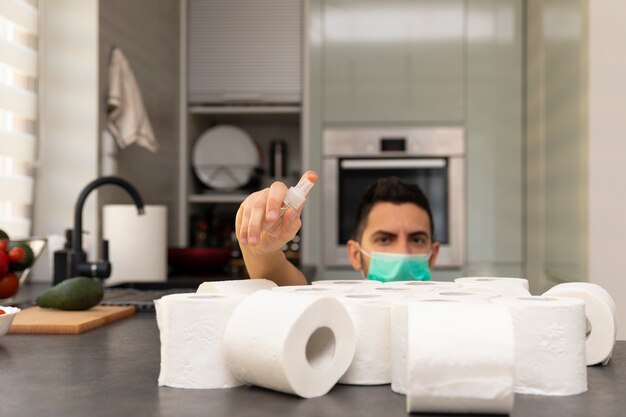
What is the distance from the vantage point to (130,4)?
290 centimetres

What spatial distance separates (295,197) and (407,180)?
7.90 ft

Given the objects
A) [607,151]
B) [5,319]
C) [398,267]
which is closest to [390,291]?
[5,319]

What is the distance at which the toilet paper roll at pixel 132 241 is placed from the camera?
2.48m

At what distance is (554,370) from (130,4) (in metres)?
2.54

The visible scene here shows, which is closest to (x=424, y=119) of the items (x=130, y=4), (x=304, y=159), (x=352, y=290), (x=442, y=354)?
(x=304, y=159)

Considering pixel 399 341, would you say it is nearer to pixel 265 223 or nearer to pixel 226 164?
pixel 265 223

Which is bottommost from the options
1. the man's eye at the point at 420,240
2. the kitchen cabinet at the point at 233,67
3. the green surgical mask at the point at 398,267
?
the green surgical mask at the point at 398,267

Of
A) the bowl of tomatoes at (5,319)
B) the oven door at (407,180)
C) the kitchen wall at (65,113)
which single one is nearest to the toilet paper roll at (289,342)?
the bowl of tomatoes at (5,319)

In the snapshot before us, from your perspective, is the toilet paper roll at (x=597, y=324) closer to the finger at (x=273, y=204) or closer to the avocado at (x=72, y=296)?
the finger at (x=273, y=204)

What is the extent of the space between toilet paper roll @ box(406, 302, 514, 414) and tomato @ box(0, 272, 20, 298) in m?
1.15

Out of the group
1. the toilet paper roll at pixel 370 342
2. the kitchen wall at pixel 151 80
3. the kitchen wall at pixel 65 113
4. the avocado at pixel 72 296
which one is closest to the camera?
the toilet paper roll at pixel 370 342

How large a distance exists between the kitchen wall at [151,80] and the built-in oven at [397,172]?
2.33 ft

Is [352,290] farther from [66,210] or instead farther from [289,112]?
[289,112]

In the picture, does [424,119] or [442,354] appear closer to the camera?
[442,354]
